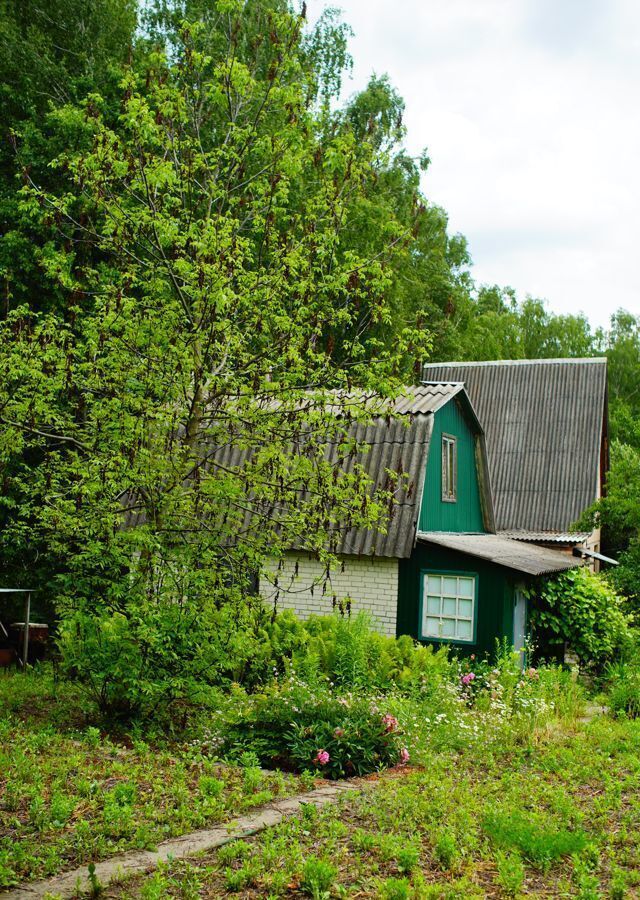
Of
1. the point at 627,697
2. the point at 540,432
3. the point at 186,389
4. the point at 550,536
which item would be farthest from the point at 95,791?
the point at 540,432

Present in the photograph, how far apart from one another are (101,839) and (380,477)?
12.1 m

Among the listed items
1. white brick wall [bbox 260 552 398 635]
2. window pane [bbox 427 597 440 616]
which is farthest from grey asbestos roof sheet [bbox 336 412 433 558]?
window pane [bbox 427 597 440 616]

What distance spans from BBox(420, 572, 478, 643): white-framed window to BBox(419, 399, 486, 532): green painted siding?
146cm

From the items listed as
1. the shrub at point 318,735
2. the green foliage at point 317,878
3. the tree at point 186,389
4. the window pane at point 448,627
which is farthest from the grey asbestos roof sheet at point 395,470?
the green foliage at point 317,878

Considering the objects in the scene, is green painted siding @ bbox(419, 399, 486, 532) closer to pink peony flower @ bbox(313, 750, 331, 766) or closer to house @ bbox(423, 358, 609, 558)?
house @ bbox(423, 358, 609, 558)

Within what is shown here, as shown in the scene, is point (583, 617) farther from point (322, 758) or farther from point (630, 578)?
point (322, 758)

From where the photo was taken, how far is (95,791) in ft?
23.3

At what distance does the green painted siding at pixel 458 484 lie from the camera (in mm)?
18281

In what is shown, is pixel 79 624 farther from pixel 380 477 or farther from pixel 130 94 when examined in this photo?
pixel 380 477

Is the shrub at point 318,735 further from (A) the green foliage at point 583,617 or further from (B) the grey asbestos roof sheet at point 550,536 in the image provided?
(B) the grey asbestos roof sheet at point 550,536

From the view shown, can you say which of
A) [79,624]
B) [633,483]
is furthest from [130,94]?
[633,483]

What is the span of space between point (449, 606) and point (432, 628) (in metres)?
0.54

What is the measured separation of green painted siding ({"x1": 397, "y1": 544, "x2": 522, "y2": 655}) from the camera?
1611 centimetres

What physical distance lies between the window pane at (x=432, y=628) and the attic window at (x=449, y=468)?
3.34 meters
